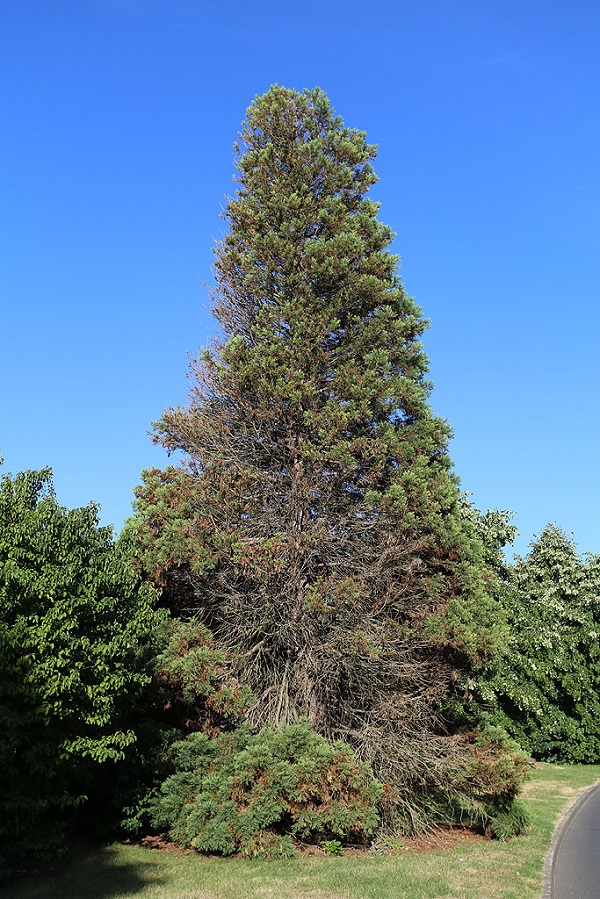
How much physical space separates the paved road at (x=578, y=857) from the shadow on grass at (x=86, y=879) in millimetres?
6090

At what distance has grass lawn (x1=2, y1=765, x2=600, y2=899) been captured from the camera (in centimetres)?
1006

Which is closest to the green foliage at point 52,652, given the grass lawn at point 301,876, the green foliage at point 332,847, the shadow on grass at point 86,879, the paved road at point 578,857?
the shadow on grass at point 86,879

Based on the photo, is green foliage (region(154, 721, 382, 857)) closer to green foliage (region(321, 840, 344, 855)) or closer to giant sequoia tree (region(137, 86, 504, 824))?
green foliage (region(321, 840, 344, 855))

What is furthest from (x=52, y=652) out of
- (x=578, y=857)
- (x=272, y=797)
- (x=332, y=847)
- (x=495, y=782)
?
(x=578, y=857)

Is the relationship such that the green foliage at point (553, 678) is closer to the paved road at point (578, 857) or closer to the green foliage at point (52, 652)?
the paved road at point (578, 857)

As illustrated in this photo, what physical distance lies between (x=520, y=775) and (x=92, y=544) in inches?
366

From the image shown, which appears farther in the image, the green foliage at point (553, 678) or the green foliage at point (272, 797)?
the green foliage at point (553, 678)

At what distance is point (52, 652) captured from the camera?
418 inches

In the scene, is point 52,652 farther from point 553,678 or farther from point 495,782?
point 553,678

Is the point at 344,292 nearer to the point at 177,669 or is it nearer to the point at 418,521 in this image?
the point at 418,521

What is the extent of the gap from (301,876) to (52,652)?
5.17 metres

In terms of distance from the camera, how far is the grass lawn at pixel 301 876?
33.0 ft

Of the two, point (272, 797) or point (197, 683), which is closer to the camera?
point (272, 797)

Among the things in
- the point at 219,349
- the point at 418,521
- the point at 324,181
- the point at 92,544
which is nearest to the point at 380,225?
the point at 324,181
